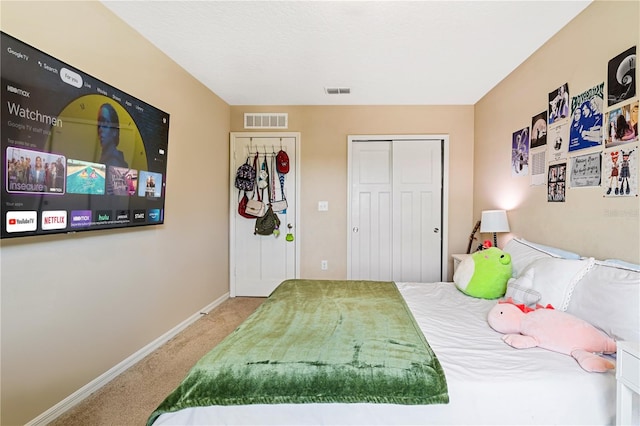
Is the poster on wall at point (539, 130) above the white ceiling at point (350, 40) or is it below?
below

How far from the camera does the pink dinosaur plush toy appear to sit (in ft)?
3.88

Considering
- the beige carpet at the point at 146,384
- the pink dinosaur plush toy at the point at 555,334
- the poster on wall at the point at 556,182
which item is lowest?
the beige carpet at the point at 146,384

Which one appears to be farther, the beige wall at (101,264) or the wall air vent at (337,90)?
the wall air vent at (337,90)

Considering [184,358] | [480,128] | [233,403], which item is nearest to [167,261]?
[184,358]

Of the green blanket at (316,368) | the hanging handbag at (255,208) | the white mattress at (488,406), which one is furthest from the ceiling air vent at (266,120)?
the white mattress at (488,406)

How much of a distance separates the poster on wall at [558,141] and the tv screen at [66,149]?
9.85 ft

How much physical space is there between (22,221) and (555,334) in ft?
8.29

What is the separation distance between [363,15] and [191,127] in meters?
1.90

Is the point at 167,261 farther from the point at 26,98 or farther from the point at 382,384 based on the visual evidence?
the point at 382,384

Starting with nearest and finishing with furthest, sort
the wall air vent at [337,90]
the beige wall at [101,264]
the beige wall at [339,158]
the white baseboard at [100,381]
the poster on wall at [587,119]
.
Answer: the beige wall at [101,264], the white baseboard at [100,381], the poster on wall at [587,119], the wall air vent at [337,90], the beige wall at [339,158]

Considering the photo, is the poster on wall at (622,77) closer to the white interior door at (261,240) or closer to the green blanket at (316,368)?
the green blanket at (316,368)

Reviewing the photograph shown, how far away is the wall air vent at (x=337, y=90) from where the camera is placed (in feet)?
10.1

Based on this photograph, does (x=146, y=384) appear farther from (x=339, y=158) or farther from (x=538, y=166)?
(x=538, y=166)

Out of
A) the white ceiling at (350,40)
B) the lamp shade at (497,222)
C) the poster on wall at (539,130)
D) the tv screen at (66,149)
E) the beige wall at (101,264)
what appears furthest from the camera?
the lamp shade at (497,222)
